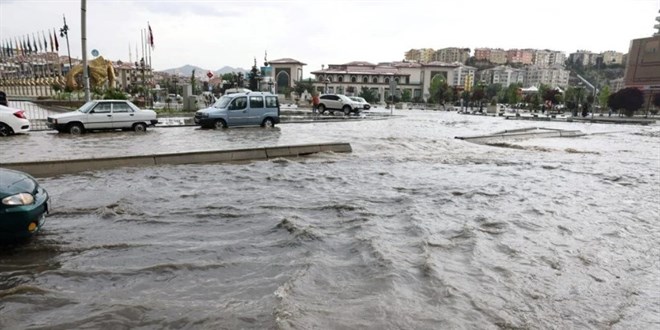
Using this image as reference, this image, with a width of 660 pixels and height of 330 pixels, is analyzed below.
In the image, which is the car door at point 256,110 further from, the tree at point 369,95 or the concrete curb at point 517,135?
the tree at point 369,95

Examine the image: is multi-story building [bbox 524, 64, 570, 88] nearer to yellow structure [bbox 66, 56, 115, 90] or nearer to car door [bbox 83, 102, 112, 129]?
yellow structure [bbox 66, 56, 115, 90]

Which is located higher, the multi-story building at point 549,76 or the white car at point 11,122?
the multi-story building at point 549,76

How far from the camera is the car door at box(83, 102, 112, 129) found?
17.3m

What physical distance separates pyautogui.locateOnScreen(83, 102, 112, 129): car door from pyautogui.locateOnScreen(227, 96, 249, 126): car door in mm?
5052

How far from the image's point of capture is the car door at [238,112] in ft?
67.5

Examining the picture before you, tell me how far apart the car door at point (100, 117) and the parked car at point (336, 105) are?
20560 mm

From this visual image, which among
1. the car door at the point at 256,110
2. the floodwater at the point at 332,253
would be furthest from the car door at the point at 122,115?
the floodwater at the point at 332,253

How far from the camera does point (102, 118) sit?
1756 centimetres

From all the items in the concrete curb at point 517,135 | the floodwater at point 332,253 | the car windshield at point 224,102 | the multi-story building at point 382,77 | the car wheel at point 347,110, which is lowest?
the floodwater at point 332,253

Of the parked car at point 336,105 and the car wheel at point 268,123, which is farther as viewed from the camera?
the parked car at point 336,105

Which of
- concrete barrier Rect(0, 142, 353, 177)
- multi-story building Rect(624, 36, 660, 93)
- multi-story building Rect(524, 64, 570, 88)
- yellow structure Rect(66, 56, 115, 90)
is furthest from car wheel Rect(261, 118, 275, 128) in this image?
multi-story building Rect(524, 64, 570, 88)

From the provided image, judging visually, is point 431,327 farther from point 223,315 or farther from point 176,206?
point 176,206

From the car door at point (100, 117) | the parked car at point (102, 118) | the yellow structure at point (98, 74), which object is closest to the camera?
the parked car at point (102, 118)

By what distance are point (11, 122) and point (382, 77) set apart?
4014 inches
